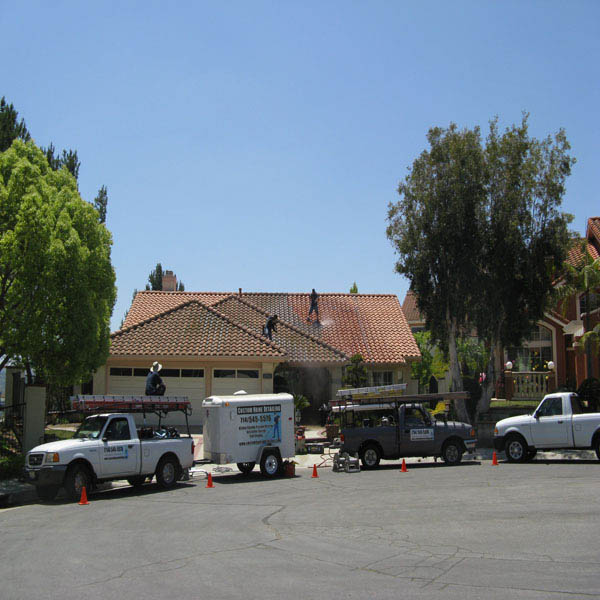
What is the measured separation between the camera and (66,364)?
19062 mm

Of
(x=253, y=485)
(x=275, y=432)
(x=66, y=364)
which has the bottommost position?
(x=253, y=485)

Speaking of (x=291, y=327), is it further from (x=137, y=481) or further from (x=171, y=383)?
(x=137, y=481)

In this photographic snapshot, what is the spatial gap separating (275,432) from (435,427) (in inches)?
190

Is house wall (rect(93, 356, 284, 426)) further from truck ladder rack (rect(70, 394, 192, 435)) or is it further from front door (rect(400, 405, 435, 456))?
truck ladder rack (rect(70, 394, 192, 435))

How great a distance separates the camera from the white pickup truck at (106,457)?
48.0 ft

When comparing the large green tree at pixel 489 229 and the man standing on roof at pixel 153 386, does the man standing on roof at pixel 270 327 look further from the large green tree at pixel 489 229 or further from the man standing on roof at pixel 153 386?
the man standing on roof at pixel 153 386

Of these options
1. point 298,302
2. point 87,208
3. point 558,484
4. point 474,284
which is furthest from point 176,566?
point 298,302

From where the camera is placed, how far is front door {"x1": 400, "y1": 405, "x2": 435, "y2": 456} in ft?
65.6

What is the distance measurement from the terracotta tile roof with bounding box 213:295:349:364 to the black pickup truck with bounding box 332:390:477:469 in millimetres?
9731

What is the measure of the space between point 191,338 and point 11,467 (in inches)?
500

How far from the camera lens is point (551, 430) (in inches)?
774

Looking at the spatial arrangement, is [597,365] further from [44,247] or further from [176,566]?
[176,566]

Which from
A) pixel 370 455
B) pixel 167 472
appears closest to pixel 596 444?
pixel 370 455

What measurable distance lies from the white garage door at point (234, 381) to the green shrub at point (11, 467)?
11.7m
